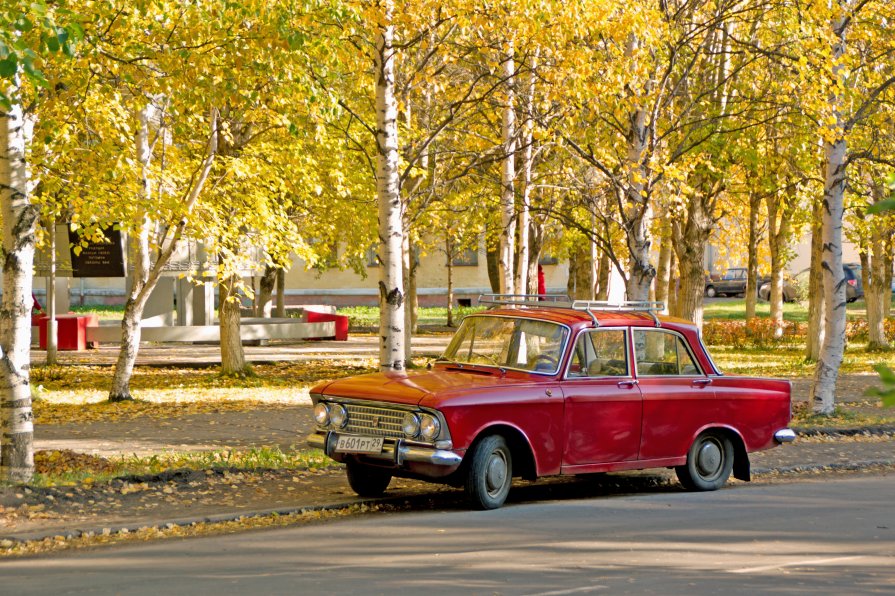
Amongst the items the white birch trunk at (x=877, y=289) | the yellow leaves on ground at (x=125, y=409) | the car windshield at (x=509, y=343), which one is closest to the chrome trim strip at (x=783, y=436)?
the car windshield at (x=509, y=343)

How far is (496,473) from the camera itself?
10445mm

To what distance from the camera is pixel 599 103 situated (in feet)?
58.2

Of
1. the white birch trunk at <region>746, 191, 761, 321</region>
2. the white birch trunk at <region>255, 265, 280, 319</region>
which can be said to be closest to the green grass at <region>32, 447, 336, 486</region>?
the white birch trunk at <region>746, 191, 761, 321</region>

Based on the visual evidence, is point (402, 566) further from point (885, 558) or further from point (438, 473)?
point (885, 558)

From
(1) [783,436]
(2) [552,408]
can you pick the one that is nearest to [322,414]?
(2) [552,408]

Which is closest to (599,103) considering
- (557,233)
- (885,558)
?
(885,558)

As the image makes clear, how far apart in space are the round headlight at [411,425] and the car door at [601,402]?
1465 mm

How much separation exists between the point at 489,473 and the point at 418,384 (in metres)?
0.92

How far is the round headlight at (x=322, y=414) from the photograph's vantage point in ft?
35.1

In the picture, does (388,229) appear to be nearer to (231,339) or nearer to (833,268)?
(833,268)

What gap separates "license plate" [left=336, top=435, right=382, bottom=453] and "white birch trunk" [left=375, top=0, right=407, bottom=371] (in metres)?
3.79

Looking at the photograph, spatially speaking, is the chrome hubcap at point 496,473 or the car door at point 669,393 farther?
the car door at point 669,393

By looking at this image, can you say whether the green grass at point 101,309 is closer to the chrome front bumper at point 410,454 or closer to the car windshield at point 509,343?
the car windshield at point 509,343

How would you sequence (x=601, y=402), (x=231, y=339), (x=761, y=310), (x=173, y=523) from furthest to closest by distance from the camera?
(x=761, y=310) < (x=231, y=339) < (x=601, y=402) < (x=173, y=523)
